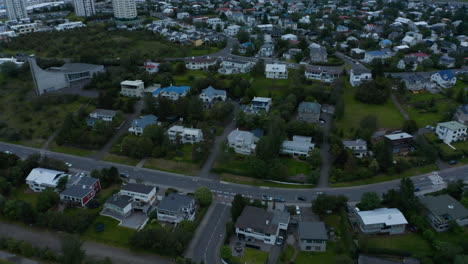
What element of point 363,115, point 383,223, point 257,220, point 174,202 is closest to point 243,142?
point 174,202

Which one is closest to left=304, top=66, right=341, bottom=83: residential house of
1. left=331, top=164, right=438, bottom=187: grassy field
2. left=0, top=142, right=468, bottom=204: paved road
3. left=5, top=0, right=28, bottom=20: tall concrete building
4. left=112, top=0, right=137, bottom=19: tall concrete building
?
left=331, top=164, right=438, bottom=187: grassy field

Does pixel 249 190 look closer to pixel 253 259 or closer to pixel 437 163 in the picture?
pixel 253 259

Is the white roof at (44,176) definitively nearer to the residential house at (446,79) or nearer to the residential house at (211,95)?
the residential house at (211,95)

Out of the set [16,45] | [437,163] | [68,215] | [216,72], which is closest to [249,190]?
[68,215]

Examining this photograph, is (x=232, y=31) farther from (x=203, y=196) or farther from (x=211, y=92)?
(x=203, y=196)

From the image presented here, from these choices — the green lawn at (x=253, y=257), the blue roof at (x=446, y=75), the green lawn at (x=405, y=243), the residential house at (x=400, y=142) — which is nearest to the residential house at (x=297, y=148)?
the residential house at (x=400, y=142)

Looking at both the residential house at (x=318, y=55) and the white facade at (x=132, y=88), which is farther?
the residential house at (x=318, y=55)
